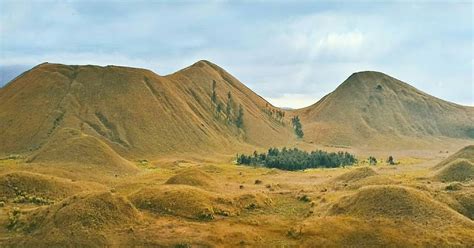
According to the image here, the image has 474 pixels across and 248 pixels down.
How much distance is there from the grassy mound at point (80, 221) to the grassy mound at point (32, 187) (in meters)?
14.3

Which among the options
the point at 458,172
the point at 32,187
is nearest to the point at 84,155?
the point at 32,187

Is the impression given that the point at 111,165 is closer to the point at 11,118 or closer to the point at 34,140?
the point at 34,140

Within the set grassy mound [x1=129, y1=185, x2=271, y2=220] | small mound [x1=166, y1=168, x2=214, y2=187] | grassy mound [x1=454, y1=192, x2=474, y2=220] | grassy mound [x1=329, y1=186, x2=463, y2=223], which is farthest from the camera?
small mound [x1=166, y1=168, x2=214, y2=187]

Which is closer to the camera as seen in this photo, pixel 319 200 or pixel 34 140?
pixel 319 200

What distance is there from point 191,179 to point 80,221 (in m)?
30.5

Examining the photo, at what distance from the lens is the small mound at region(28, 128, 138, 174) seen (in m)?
121

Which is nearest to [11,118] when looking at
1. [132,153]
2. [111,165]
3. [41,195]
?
[132,153]

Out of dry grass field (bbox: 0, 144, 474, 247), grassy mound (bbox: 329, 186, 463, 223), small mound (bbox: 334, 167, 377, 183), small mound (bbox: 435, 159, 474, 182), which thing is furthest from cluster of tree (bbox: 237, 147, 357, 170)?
grassy mound (bbox: 329, 186, 463, 223)

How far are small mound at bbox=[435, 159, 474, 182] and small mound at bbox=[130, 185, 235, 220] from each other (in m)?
49.5

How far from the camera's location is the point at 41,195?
79562 mm

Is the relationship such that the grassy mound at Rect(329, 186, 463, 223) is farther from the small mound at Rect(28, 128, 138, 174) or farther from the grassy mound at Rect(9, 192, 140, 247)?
the small mound at Rect(28, 128, 138, 174)

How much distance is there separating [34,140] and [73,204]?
12642 cm

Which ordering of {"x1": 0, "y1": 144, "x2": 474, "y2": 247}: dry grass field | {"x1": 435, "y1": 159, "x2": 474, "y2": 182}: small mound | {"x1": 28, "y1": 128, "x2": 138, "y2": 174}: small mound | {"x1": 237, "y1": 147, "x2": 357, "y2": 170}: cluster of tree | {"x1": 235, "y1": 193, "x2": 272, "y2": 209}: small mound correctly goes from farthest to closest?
{"x1": 237, "y1": 147, "x2": 357, "y2": 170}: cluster of tree
{"x1": 28, "y1": 128, "x2": 138, "y2": 174}: small mound
{"x1": 435, "y1": 159, "x2": 474, "y2": 182}: small mound
{"x1": 235, "y1": 193, "x2": 272, "y2": 209}: small mound
{"x1": 0, "y1": 144, "x2": 474, "y2": 247}: dry grass field

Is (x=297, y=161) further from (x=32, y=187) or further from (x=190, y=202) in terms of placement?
(x=32, y=187)
